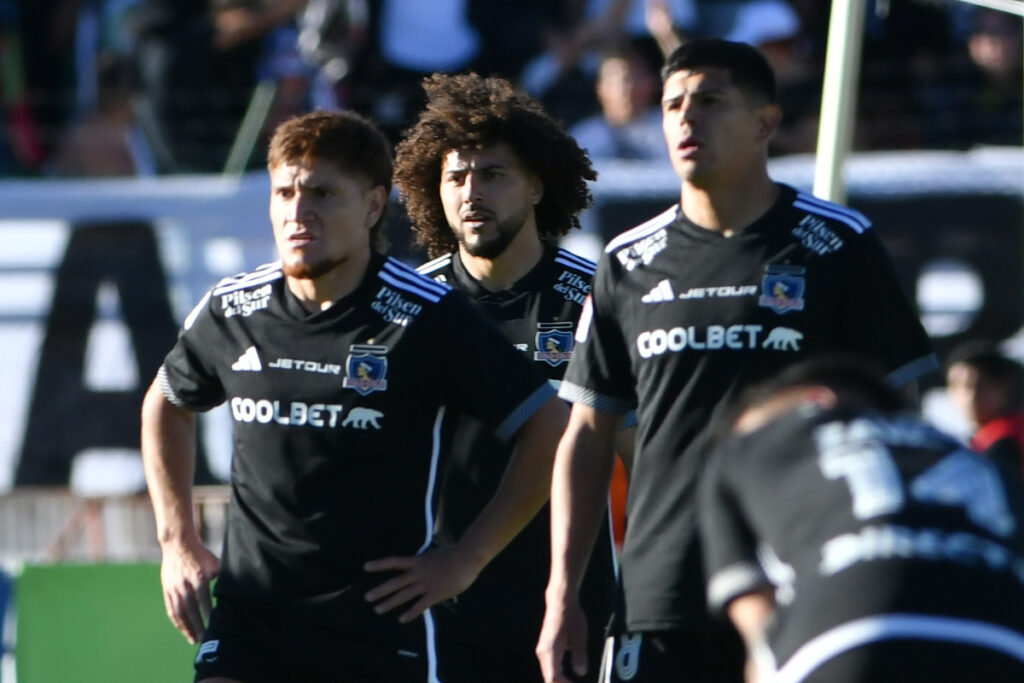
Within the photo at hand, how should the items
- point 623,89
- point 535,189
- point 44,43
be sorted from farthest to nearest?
1. point 44,43
2. point 623,89
3. point 535,189

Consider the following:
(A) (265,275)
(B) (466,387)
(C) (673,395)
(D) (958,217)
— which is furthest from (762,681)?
(D) (958,217)

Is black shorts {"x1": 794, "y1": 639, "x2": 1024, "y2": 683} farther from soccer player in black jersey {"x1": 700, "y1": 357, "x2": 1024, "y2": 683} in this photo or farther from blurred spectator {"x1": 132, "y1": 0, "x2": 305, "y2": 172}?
blurred spectator {"x1": 132, "y1": 0, "x2": 305, "y2": 172}

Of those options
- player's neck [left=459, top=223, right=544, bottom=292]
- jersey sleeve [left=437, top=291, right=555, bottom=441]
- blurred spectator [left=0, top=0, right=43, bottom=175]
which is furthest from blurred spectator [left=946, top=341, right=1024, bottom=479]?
blurred spectator [left=0, top=0, right=43, bottom=175]

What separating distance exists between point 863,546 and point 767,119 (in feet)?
6.66

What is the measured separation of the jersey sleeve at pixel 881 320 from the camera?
492 centimetres

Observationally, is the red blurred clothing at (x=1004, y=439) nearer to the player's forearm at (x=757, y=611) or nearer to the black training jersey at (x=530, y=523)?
the black training jersey at (x=530, y=523)

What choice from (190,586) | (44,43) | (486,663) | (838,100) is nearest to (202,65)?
(44,43)

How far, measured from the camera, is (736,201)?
16.9 ft

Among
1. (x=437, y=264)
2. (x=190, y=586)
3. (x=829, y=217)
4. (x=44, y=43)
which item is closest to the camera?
(x=829, y=217)

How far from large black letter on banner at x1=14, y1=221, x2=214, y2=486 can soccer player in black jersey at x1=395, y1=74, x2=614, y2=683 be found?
428 cm

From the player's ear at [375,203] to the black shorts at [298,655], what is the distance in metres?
1.20

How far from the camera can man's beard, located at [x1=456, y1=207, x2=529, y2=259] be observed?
6316 mm

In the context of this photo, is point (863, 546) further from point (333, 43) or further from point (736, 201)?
point (333, 43)

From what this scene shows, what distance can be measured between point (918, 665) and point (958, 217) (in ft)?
25.0
